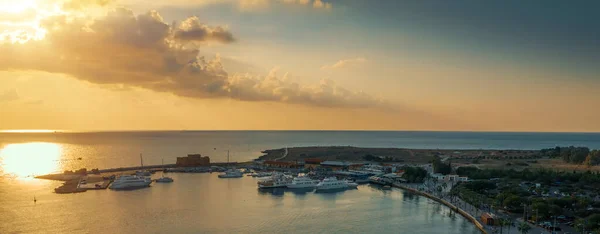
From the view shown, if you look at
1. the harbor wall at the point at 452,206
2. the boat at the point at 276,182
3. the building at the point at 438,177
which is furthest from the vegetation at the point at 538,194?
the boat at the point at 276,182

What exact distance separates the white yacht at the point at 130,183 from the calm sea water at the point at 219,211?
2592mm

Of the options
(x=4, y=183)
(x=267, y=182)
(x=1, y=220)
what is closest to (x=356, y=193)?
(x=267, y=182)

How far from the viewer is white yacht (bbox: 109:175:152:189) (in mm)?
57156

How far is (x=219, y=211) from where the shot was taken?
4191 centimetres

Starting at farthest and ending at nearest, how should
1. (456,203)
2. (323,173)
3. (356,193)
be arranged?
(323,173) < (356,193) < (456,203)

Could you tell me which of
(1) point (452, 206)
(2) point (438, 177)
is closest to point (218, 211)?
(1) point (452, 206)

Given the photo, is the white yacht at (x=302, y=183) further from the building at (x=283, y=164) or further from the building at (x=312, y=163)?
the building at (x=283, y=164)

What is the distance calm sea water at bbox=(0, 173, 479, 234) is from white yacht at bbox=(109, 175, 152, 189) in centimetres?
259

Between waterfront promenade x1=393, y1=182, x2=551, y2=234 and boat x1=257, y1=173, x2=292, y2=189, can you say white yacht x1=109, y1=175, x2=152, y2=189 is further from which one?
waterfront promenade x1=393, y1=182, x2=551, y2=234

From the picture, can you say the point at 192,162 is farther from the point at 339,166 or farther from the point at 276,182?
the point at 276,182

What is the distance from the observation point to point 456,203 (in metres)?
44.8

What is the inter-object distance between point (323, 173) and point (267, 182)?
649 inches

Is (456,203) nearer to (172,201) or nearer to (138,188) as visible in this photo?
(172,201)

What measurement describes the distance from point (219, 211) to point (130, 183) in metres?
22.0
